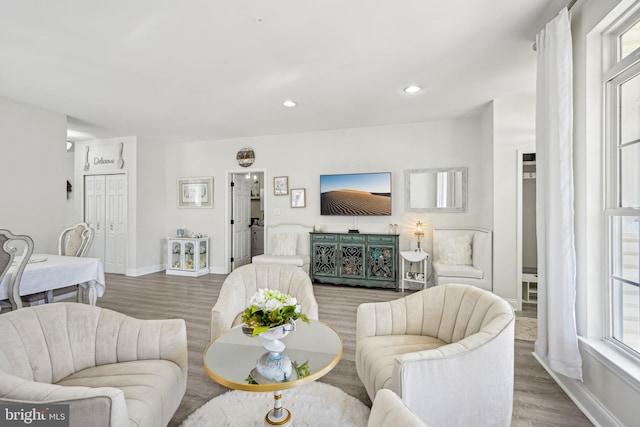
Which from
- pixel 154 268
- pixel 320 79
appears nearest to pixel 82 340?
pixel 320 79

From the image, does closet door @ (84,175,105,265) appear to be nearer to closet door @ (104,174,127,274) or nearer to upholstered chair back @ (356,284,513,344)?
closet door @ (104,174,127,274)

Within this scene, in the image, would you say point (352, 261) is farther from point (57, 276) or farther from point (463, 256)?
point (57, 276)

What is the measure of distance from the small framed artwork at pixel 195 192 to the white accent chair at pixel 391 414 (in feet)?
19.1

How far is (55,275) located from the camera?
108 inches

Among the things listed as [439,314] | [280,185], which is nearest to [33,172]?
[280,185]

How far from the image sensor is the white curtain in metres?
1.98

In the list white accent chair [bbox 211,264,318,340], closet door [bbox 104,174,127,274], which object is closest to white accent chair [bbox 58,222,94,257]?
white accent chair [bbox 211,264,318,340]

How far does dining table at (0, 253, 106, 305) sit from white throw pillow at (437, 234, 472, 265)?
4.25 meters

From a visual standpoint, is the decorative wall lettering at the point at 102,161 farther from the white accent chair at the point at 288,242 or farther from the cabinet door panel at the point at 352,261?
the cabinet door panel at the point at 352,261

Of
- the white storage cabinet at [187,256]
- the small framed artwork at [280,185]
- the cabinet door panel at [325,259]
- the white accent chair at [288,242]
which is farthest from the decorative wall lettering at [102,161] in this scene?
the cabinet door panel at [325,259]

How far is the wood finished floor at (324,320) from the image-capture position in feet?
6.27

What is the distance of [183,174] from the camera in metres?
6.31

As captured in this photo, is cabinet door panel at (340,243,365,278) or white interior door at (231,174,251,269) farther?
white interior door at (231,174,251,269)

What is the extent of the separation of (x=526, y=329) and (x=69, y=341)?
153 inches
